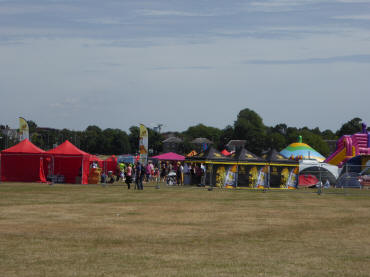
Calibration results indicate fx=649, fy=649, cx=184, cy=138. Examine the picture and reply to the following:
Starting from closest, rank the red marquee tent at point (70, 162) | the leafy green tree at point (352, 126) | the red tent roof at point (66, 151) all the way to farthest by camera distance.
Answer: the red tent roof at point (66, 151)
the red marquee tent at point (70, 162)
the leafy green tree at point (352, 126)

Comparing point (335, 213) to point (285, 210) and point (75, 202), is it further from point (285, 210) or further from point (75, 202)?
point (75, 202)

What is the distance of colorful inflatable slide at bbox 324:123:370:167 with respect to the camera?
5439 centimetres

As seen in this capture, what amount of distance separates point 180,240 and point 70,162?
105 feet

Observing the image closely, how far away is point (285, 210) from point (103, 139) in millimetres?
177299

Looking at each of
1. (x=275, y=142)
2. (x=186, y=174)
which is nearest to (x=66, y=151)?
(x=186, y=174)

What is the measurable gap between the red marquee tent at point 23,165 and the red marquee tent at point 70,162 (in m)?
0.98

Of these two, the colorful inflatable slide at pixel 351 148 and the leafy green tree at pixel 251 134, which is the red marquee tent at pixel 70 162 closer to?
the colorful inflatable slide at pixel 351 148

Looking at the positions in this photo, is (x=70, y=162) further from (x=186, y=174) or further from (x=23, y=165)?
(x=186, y=174)

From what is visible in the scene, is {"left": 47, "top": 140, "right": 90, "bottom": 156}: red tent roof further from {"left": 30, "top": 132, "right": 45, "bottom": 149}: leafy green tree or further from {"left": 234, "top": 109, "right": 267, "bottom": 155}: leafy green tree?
{"left": 234, "top": 109, "right": 267, "bottom": 155}: leafy green tree

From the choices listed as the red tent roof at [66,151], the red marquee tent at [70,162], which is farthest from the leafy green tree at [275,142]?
the red tent roof at [66,151]

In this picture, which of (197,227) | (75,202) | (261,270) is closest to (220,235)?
(197,227)

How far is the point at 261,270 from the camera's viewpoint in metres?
10.9

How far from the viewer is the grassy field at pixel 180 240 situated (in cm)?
1098

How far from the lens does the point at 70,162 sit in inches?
1799
